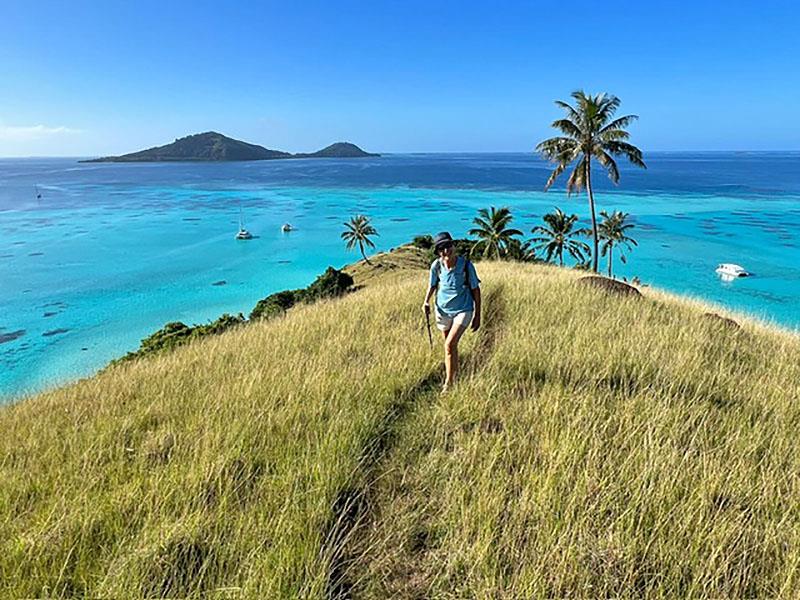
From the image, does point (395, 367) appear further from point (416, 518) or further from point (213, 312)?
point (213, 312)

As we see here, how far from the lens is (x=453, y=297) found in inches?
230

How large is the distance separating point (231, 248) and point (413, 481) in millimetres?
66196

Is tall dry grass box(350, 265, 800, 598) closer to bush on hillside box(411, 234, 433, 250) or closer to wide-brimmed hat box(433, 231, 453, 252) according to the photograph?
wide-brimmed hat box(433, 231, 453, 252)

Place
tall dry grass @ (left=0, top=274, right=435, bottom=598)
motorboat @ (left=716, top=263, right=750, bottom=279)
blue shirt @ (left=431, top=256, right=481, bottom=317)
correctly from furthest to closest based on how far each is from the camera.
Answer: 1. motorboat @ (left=716, top=263, right=750, bottom=279)
2. blue shirt @ (left=431, top=256, right=481, bottom=317)
3. tall dry grass @ (left=0, top=274, right=435, bottom=598)

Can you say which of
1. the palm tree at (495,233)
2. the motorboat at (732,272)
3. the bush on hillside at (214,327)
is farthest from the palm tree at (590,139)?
the motorboat at (732,272)

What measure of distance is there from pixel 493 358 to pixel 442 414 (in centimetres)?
186

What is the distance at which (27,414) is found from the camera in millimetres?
5625

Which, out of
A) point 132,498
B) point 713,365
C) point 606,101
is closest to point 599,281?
point 713,365

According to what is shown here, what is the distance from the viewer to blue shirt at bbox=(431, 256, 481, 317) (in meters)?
5.84

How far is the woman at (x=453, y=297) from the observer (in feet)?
18.6

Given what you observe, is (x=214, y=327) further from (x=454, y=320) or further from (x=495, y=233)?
(x=495, y=233)

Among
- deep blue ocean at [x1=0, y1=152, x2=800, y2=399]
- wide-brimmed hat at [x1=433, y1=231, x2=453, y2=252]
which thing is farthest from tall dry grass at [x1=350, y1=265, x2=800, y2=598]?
deep blue ocean at [x1=0, y1=152, x2=800, y2=399]

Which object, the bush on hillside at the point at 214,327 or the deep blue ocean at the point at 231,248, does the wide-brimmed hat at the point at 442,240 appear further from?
the bush on hillside at the point at 214,327

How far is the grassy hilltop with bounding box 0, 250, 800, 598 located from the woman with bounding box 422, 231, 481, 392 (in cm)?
45
